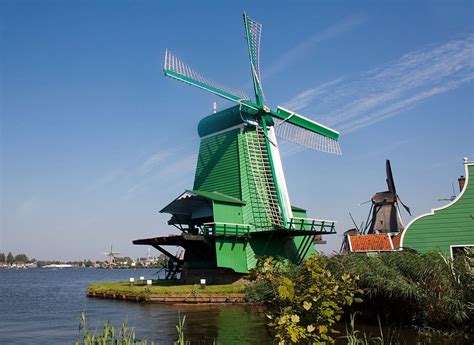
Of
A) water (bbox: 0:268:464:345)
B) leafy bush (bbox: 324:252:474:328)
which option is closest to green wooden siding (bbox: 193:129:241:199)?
water (bbox: 0:268:464:345)

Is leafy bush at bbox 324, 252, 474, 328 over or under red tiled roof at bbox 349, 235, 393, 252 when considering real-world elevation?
under

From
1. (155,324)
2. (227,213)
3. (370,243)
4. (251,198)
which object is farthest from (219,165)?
(155,324)

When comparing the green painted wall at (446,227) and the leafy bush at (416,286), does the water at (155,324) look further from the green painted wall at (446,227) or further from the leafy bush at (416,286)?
the green painted wall at (446,227)

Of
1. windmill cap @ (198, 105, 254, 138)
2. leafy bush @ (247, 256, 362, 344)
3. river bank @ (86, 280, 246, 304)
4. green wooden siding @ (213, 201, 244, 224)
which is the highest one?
windmill cap @ (198, 105, 254, 138)

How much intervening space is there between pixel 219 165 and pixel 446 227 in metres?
14.8

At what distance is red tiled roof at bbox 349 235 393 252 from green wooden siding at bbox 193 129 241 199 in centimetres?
791

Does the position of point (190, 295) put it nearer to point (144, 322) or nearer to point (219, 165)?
point (144, 322)

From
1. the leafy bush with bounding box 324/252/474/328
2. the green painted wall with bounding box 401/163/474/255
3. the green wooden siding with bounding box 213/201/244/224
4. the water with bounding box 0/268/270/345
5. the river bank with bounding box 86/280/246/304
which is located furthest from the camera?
the green wooden siding with bounding box 213/201/244/224

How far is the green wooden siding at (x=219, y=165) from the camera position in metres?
29.2

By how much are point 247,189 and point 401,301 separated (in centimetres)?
1542

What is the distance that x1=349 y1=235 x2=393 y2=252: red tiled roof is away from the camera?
2810 cm

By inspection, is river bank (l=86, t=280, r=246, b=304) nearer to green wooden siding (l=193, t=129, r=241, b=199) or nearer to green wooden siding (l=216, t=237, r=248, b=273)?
green wooden siding (l=216, t=237, r=248, b=273)

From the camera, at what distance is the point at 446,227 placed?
66.6ft

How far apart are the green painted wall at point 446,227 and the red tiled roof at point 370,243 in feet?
23.8
